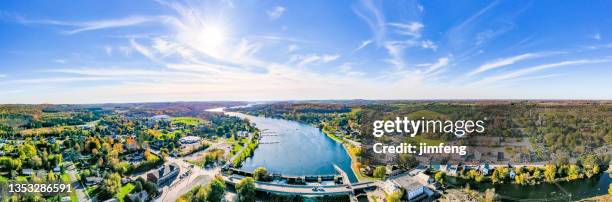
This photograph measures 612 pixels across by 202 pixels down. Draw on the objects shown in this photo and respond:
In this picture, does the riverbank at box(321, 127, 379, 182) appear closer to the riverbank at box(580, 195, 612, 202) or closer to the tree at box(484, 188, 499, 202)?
the tree at box(484, 188, 499, 202)

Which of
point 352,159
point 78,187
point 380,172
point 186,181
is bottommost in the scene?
point 186,181

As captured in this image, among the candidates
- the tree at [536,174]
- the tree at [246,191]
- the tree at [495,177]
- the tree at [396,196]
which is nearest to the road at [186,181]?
the tree at [246,191]

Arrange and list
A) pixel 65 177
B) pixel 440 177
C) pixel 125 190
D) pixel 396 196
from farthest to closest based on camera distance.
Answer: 1. pixel 65 177
2. pixel 440 177
3. pixel 125 190
4. pixel 396 196

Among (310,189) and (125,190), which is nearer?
(310,189)

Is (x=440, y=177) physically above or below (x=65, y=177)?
above

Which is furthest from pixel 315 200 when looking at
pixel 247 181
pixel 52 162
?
pixel 52 162

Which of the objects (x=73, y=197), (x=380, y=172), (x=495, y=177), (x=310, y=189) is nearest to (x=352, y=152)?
(x=380, y=172)

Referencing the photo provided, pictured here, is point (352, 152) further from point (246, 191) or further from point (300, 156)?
point (246, 191)

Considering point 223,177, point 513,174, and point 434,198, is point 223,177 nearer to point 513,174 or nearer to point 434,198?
point 434,198
